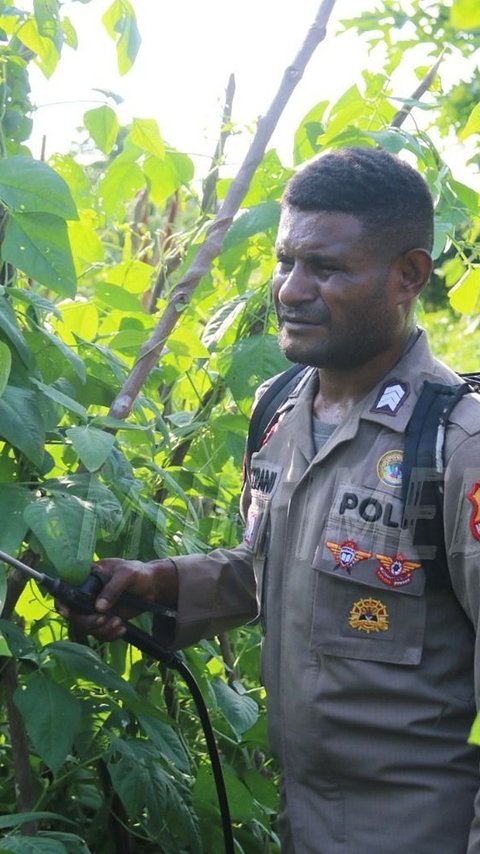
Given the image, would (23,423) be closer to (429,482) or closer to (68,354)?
(68,354)

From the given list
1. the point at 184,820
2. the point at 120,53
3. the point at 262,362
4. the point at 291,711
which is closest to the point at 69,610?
the point at 291,711

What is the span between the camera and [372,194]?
2068 millimetres

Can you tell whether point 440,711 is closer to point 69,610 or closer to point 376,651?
point 376,651

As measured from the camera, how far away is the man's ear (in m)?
2.11

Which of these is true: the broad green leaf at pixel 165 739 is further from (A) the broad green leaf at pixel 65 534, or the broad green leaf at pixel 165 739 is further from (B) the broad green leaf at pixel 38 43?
(B) the broad green leaf at pixel 38 43

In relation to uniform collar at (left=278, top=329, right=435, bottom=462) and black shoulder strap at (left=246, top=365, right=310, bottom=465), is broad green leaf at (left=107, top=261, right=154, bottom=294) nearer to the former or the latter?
black shoulder strap at (left=246, top=365, right=310, bottom=465)

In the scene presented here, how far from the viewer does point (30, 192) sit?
88.4 inches

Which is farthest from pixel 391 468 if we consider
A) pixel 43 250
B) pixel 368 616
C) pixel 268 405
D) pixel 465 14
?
pixel 465 14

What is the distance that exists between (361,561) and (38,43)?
4.02 ft

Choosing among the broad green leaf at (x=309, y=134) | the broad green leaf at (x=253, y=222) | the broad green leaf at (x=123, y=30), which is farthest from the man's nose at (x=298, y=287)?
the broad green leaf at (x=309, y=134)

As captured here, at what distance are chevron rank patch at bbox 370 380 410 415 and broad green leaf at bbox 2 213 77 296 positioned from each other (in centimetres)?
59

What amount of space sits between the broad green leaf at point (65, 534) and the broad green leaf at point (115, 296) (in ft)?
2.80

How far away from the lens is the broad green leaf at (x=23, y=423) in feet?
7.32

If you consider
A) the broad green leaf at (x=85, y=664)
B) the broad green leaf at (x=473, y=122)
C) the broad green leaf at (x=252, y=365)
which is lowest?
the broad green leaf at (x=85, y=664)
